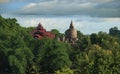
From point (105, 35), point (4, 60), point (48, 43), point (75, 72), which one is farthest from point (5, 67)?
point (105, 35)

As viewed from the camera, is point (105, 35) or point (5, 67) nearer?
point (5, 67)

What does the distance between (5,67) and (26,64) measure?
4599mm

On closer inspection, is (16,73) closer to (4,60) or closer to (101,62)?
(4,60)

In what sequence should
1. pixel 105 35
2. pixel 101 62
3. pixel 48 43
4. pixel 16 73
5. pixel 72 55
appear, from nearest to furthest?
pixel 101 62
pixel 16 73
pixel 48 43
pixel 72 55
pixel 105 35

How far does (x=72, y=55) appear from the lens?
127062 millimetres

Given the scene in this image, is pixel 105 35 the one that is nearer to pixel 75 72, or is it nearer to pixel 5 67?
pixel 5 67

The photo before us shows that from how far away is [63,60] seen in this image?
106438 millimetres

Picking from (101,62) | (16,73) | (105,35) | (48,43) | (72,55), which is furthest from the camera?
(105,35)

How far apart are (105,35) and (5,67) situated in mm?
36823

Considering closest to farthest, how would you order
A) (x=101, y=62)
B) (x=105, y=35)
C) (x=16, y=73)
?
(x=101, y=62) → (x=16, y=73) → (x=105, y=35)

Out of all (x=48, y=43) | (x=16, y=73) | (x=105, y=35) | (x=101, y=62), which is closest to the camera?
(x=101, y=62)

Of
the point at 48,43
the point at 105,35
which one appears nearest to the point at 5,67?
the point at 48,43

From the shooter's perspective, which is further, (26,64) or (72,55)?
(72,55)

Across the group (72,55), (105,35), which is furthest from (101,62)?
(105,35)
